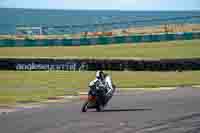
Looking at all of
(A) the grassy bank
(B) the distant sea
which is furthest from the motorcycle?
(B) the distant sea

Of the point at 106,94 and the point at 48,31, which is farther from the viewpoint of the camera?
the point at 48,31

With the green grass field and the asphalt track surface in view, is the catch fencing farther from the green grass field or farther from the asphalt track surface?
→ the asphalt track surface

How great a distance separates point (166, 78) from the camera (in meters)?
32.5

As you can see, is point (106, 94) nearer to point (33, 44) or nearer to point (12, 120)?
point (12, 120)

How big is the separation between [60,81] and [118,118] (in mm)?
16545

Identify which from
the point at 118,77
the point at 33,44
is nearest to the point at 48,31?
the point at 33,44

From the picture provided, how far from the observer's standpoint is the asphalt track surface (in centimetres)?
1371

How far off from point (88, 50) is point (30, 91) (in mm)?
26422

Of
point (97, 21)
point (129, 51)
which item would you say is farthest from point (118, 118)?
point (97, 21)

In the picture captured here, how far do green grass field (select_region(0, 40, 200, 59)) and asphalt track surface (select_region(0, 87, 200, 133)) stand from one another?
77.0 feet

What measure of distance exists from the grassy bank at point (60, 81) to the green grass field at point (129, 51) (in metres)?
8.92
